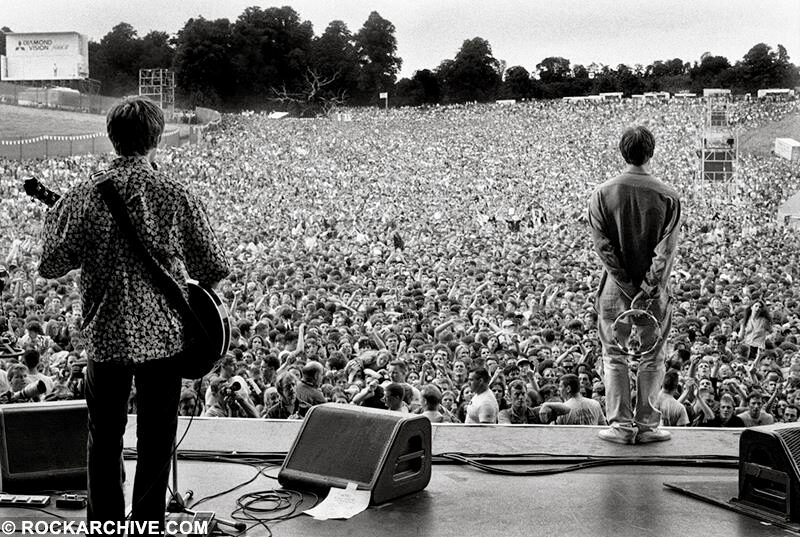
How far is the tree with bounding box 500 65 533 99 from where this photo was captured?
185 ft

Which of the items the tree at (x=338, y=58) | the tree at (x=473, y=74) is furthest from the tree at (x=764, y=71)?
the tree at (x=338, y=58)

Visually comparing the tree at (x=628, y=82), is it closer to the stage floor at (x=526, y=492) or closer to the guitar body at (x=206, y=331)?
the stage floor at (x=526, y=492)

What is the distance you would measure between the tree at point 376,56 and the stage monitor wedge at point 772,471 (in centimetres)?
4857

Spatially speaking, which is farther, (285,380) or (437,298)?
(437,298)

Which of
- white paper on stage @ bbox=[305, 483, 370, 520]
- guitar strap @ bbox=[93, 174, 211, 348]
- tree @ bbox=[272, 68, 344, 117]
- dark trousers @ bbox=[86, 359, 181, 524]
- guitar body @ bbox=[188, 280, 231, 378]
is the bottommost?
white paper on stage @ bbox=[305, 483, 370, 520]

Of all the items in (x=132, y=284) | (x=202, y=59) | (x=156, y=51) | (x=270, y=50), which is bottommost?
(x=132, y=284)

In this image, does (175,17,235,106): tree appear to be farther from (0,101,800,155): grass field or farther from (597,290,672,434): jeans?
(597,290,672,434): jeans

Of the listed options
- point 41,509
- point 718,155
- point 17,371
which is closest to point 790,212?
point 718,155

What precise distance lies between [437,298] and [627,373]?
524 cm

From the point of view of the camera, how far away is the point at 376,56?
51.5 metres

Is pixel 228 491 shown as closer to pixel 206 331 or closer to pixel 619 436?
pixel 206 331

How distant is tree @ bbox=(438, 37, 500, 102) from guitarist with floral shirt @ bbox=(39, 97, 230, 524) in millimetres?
53153


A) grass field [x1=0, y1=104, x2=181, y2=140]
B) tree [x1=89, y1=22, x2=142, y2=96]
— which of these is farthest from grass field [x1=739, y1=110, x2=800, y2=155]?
tree [x1=89, y1=22, x2=142, y2=96]

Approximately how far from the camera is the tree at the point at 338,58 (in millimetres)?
51531
